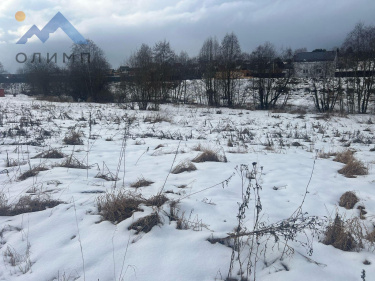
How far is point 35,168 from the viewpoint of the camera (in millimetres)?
3926

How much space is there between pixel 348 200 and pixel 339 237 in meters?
1.02

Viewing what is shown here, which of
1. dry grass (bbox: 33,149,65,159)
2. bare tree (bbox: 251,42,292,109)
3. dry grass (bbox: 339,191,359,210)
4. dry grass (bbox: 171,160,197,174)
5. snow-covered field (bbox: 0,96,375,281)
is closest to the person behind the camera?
snow-covered field (bbox: 0,96,375,281)

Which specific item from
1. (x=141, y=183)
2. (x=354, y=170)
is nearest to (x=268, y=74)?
(x=354, y=170)

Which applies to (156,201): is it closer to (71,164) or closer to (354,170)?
(71,164)

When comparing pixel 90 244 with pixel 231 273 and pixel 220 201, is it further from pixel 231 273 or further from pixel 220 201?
pixel 220 201

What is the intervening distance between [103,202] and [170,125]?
26.5ft

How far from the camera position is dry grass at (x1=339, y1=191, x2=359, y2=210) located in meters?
3.08

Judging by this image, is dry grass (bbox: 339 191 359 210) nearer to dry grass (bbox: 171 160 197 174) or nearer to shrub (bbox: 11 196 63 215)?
dry grass (bbox: 171 160 197 174)

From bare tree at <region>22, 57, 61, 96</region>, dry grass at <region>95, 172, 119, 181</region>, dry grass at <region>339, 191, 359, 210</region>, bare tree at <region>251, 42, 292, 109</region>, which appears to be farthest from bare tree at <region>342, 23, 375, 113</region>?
bare tree at <region>22, 57, 61, 96</region>

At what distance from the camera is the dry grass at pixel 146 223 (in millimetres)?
2430

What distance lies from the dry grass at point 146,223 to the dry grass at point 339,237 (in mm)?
1525

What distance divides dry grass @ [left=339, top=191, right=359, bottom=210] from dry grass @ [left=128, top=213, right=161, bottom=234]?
2.17 m

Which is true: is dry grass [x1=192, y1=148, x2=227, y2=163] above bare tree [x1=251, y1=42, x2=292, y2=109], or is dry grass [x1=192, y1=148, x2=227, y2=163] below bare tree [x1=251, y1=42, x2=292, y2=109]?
below

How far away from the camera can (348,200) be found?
314 cm
